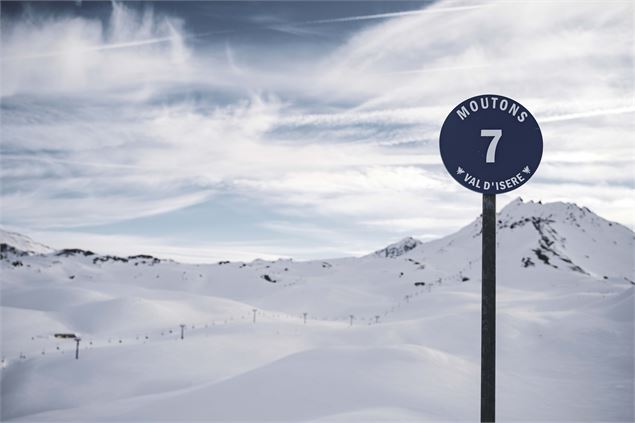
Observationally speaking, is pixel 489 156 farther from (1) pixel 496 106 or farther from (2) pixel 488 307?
(2) pixel 488 307

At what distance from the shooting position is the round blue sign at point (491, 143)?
4.54 metres

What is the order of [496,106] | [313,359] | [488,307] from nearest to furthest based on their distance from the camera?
1. [496,106]
2. [488,307]
3. [313,359]

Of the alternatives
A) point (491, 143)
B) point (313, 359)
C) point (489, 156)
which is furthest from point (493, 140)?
point (313, 359)

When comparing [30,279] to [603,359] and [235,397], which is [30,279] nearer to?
[235,397]

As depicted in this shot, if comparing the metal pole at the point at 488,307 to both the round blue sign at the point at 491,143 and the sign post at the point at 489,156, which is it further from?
the round blue sign at the point at 491,143

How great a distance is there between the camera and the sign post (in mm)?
4543

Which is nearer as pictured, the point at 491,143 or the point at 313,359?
the point at 491,143

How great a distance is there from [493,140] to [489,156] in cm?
18

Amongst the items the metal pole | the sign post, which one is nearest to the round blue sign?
the sign post

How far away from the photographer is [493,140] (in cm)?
458

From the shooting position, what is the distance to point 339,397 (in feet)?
48.6

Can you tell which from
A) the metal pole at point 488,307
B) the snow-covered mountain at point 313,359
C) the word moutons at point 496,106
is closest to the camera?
the word moutons at point 496,106

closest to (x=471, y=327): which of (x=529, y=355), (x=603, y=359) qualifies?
(x=529, y=355)

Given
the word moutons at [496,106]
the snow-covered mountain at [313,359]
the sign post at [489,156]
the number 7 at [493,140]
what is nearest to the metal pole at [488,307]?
the sign post at [489,156]
